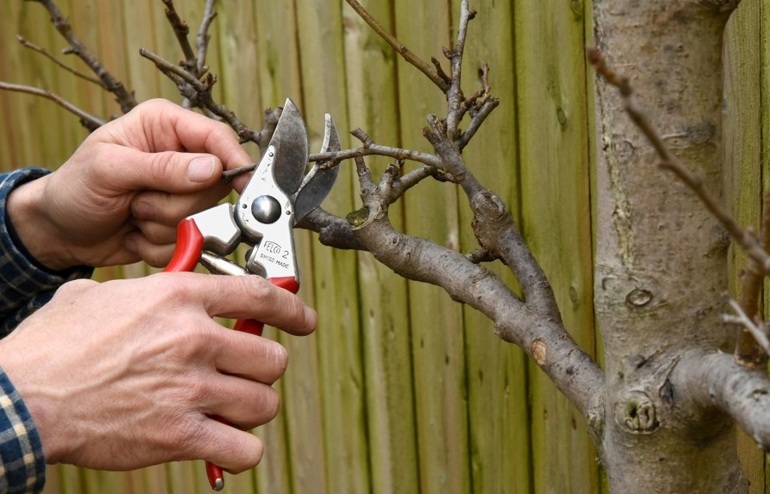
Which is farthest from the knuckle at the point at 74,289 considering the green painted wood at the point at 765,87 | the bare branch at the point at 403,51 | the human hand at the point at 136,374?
the green painted wood at the point at 765,87

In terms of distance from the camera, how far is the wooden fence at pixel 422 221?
1793mm

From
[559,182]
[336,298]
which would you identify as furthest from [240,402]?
[336,298]

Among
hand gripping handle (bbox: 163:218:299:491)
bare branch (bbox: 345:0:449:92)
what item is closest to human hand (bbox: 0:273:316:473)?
hand gripping handle (bbox: 163:218:299:491)

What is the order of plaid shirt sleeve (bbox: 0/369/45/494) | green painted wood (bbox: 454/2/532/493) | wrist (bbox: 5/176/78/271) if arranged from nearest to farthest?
1. plaid shirt sleeve (bbox: 0/369/45/494)
2. wrist (bbox: 5/176/78/271)
3. green painted wood (bbox: 454/2/532/493)

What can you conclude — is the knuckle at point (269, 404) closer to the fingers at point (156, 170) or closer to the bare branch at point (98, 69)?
the fingers at point (156, 170)

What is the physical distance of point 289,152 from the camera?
1.38 meters

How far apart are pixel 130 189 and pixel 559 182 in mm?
815

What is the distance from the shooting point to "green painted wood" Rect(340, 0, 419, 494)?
2215mm

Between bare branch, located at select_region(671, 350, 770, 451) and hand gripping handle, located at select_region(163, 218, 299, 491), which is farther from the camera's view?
hand gripping handle, located at select_region(163, 218, 299, 491)

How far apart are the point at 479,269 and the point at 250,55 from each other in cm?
157

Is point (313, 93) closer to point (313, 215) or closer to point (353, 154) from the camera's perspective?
point (313, 215)

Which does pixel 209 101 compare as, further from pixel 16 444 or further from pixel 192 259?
pixel 16 444

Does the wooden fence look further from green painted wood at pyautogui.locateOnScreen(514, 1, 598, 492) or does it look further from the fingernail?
the fingernail

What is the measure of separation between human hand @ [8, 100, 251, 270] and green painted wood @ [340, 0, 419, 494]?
0.72 metres
